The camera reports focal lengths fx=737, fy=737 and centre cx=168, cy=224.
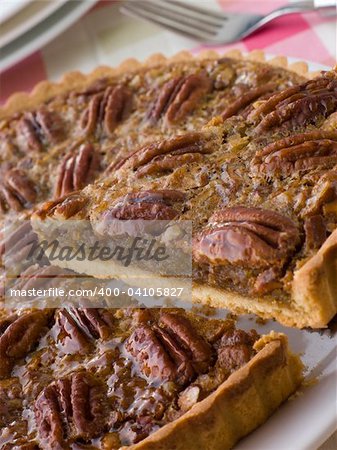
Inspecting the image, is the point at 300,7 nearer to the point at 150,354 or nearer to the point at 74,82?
the point at 74,82

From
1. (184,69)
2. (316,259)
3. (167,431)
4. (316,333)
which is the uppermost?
(184,69)

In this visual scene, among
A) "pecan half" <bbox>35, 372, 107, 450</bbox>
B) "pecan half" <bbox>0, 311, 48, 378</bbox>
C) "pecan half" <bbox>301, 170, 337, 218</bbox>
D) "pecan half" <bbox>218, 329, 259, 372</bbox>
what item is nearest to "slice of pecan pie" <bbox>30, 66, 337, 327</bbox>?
"pecan half" <bbox>301, 170, 337, 218</bbox>

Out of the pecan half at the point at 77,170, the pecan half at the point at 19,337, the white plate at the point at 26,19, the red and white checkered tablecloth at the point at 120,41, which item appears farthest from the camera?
the white plate at the point at 26,19

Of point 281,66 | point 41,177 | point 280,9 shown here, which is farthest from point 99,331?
point 280,9

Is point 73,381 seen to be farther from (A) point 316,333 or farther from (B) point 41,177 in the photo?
(B) point 41,177

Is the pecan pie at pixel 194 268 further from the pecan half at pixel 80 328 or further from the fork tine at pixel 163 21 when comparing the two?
the fork tine at pixel 163 21

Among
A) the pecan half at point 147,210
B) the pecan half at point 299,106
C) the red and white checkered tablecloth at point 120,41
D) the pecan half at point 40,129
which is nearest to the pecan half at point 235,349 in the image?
the pecan half at point 147,210
